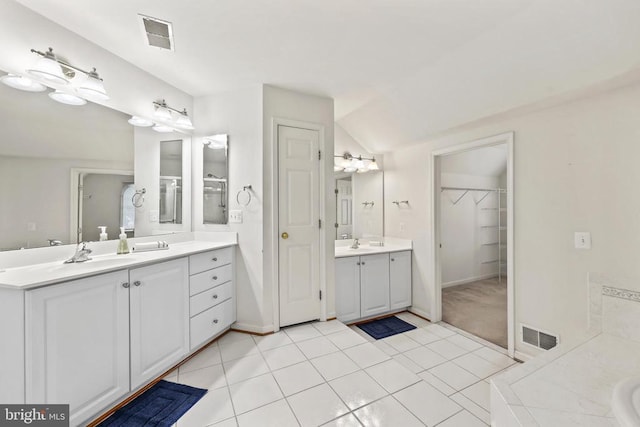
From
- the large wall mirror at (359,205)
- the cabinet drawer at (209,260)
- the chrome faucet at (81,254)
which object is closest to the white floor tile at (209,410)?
the cabinet drawer at (209,260)

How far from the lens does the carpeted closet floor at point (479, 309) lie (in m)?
2.95

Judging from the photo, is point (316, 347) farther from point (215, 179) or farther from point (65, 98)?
point (65, 98)

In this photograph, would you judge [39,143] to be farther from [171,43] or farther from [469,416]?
[469,416]

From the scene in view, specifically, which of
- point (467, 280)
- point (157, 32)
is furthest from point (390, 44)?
point (467, 280)

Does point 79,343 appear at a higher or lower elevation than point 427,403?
higher

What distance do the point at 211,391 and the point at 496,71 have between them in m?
3.13

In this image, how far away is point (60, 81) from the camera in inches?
66.8

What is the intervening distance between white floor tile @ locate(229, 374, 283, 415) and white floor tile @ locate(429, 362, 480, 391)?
1.34 meters

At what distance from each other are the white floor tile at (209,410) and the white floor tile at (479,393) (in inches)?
63.6

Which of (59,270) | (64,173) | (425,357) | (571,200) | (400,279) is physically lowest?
(425,357)

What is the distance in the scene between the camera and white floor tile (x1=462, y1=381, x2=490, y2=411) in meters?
1.79

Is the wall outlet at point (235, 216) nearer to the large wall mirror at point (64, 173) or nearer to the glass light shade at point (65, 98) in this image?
the large wall mirror at point (64, 173)

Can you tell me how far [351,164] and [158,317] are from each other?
9.08 feet

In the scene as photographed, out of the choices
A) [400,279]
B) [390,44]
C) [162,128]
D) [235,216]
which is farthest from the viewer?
[400,279]
